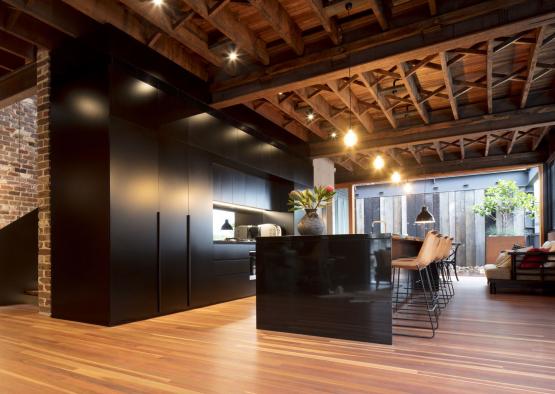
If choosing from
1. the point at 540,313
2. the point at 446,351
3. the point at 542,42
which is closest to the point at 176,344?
the point at 446,351

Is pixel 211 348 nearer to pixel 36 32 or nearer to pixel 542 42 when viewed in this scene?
pixel 36 32

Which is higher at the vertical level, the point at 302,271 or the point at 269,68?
the point at 269,68

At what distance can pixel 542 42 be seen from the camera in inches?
160

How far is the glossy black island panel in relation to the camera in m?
3.13

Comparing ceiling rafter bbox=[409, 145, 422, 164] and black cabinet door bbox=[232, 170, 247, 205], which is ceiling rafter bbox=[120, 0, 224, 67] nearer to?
black cabinet door bbox=[232, 170, 247, 205]

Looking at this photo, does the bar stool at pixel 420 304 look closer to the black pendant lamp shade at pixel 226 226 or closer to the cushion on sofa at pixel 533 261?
the cushion on sofa at pixel 533 261

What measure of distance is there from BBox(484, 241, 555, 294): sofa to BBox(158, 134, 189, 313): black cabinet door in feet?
15.6

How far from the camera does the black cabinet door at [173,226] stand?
168 inches

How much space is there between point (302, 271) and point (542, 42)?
3.52 m

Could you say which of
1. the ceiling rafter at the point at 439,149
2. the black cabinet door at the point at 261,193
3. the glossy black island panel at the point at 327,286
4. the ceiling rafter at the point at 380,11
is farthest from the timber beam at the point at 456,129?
the glossy black island panel at the point at 327,286

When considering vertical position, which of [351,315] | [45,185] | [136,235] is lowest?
[351,315]

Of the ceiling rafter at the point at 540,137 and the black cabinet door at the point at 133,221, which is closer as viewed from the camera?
the black cabinet door at the point at 133,221

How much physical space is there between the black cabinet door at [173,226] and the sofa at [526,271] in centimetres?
474

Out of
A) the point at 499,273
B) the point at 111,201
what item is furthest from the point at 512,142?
the point at 111,201
